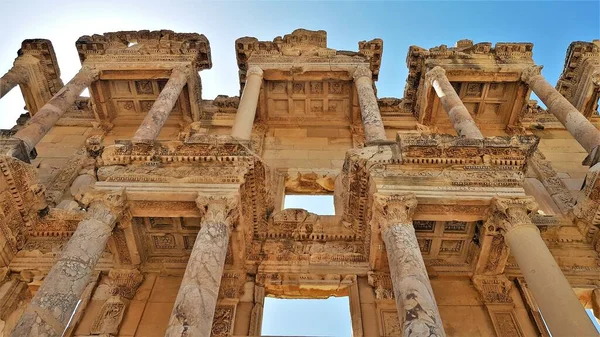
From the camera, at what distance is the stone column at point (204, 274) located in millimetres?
7105

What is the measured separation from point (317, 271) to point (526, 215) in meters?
4.72

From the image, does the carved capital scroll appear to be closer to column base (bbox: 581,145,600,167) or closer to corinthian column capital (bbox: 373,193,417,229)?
corinthian column capital (bbox: 373,193,417,229)

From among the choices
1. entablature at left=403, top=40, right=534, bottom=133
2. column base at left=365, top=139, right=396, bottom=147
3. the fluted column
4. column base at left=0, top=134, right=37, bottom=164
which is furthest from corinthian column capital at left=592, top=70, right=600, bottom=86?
column base at left=0, top=134, right=37, bottom=164

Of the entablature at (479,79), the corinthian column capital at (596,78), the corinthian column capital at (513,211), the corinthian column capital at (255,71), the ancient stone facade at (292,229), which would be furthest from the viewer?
the entablature at (479,79)

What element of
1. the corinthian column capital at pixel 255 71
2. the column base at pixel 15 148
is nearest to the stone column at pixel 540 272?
the corinthian column capital at pixel 255 71

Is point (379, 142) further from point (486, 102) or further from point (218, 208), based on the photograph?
point (486, 102)

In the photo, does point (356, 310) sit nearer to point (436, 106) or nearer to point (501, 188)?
point (501, 188)

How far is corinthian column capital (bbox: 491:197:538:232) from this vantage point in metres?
8.78

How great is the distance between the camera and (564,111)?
13.1 meters

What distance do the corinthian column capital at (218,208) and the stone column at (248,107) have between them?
2557 mm

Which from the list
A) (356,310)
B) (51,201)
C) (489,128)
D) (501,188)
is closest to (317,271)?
(356,310)

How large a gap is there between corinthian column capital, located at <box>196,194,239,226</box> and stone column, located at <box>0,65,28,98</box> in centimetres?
852

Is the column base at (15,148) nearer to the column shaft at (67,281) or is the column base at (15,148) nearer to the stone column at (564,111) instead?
the column shaft at (67,281)

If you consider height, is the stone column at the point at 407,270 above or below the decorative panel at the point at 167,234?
below
